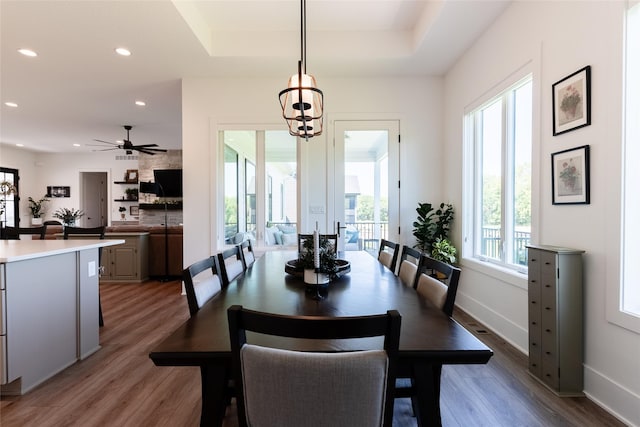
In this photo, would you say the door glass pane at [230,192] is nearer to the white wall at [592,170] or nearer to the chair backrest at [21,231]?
the chair backrest at [21,231]

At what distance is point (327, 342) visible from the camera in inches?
40.2

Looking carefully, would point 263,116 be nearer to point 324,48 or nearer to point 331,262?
point 324,48

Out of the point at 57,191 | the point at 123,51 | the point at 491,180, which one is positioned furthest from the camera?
the point at 57,191

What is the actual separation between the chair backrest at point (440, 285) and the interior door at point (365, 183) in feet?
8.41

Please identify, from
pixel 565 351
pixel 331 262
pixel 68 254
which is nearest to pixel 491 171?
pixel 565 351

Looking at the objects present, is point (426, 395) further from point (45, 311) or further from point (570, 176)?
point (45, 311)

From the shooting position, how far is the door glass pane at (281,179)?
4344 mm

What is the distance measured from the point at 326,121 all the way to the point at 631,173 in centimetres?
313

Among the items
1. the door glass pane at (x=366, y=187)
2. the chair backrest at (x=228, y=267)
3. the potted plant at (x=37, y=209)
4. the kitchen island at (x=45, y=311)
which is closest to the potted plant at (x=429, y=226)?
the door glass pane at (x=366, y=187)

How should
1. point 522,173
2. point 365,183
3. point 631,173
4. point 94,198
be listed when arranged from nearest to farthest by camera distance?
point 631,173, point 522,173, point 365,183, point 94,198

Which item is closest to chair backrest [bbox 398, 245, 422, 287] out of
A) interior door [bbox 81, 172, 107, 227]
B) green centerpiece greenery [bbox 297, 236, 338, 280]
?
green centerpiece greenery [bbox 297, 236, 338, 280]

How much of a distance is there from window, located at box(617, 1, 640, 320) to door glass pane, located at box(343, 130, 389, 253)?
104 inches

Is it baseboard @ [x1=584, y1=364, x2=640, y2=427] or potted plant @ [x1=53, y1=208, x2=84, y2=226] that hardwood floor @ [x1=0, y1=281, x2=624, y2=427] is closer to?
baseboard @ [x1=584, y1=364, x2=640, y2=427]

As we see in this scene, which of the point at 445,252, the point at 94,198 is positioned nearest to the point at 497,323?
the point at 445,252
